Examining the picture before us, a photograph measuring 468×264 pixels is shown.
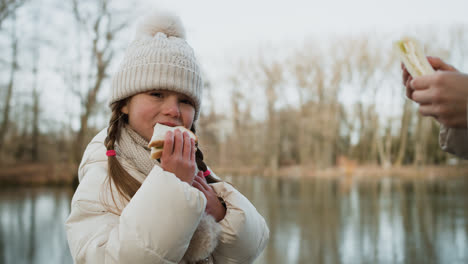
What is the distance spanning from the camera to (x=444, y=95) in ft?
3.40

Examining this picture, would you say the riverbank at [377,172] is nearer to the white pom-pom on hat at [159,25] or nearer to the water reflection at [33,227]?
the water reflection at [33,227]

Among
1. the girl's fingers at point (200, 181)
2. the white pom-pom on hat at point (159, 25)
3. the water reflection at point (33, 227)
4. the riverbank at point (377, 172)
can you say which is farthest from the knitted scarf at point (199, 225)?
the riverbank at point (377, 172)

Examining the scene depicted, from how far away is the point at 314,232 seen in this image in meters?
7.80

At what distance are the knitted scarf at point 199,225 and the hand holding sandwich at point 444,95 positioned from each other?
703mm

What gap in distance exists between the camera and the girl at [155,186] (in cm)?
117

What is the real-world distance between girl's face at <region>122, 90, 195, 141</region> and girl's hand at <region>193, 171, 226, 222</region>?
0.69 ft

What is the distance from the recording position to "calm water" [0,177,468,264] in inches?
240

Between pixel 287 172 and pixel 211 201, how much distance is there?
27.0m

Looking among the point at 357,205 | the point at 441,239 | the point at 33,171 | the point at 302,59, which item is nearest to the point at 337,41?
the point at 302,59

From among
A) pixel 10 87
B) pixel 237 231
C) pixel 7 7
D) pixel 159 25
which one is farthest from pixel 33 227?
pixel 10 87

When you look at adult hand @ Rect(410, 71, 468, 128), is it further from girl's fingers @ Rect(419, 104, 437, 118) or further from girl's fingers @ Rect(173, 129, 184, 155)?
girl's fingers @ Rect(173, 129, 184, 155)

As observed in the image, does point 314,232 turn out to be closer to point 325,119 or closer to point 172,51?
point 172,51

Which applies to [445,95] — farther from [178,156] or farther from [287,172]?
[287,172]

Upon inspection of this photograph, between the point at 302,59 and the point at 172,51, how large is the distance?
25933 mm
